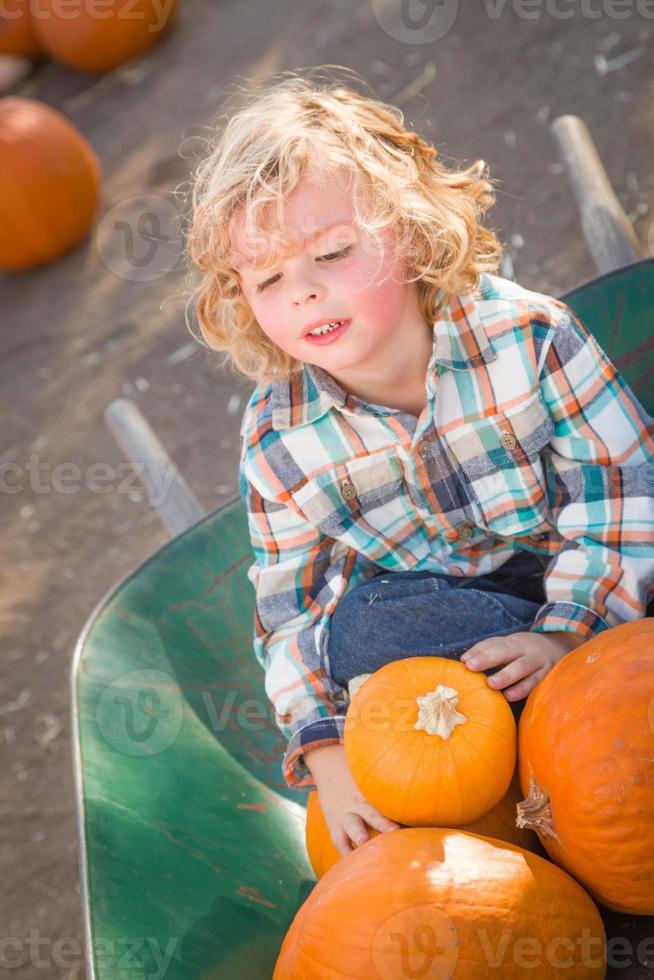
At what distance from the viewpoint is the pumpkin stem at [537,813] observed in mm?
1363

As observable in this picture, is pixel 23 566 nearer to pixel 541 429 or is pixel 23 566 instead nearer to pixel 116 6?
pixel 541 429

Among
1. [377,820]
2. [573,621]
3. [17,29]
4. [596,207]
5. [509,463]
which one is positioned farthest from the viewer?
[17,29]

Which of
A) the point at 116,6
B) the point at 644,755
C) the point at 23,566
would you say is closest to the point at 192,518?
the point at 644,755

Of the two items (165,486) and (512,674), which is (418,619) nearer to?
(512,674)

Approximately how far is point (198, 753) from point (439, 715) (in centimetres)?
62

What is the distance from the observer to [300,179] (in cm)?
160

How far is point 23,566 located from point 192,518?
1561 millimetres

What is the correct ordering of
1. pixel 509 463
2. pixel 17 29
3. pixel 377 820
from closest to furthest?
1. pixel 377 820
2. pixel 509 463
3. pixel 17 29

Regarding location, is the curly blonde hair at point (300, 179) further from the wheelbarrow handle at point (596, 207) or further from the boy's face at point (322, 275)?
the wheelbarrow handle at point (596, 207)

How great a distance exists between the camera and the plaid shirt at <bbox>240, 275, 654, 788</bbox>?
1.67m

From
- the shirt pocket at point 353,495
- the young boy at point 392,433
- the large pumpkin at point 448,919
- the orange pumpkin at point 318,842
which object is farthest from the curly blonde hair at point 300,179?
the large pumpkin at point 448,919

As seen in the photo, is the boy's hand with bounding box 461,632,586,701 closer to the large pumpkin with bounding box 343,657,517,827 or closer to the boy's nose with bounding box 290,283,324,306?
the large pumpkin with bounding box 343,657,517,827

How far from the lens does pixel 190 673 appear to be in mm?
1989

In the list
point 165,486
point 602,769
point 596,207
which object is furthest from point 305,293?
point 596,207
